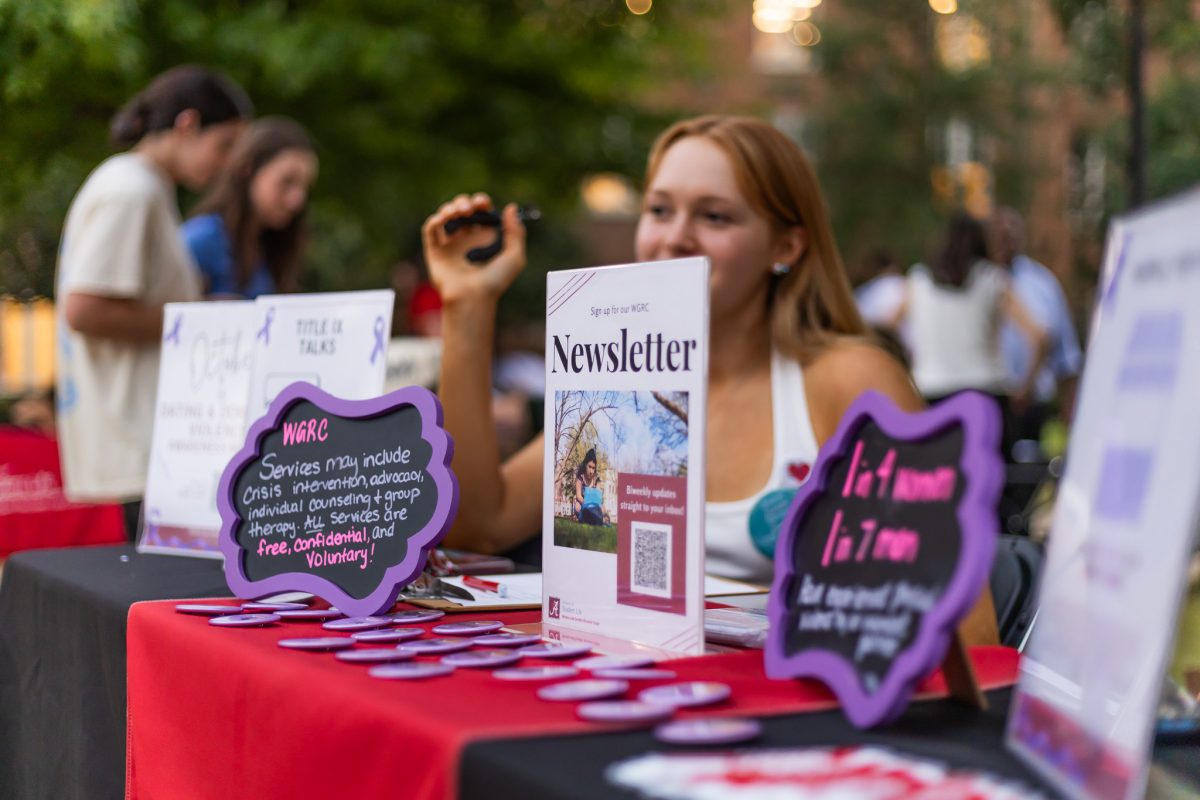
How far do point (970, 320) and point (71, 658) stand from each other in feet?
15.5

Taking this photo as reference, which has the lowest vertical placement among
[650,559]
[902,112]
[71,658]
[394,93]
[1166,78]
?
[71,658]

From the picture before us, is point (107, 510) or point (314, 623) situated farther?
point (107, 510)

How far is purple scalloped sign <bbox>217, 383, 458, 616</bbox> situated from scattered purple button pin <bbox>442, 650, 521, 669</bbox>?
0.58ft

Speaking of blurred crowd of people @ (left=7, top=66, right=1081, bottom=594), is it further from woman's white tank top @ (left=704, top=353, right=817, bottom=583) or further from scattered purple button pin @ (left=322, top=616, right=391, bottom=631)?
scattered purple button pin @ (left=322, top=616, right=391, bottom=631)

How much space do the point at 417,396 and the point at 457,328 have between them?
69 centimetres

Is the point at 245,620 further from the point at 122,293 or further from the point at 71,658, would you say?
the point at 122,293

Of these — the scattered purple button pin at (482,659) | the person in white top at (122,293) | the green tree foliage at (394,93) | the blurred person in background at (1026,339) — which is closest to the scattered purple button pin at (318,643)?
the scattered purple button pin at (482,659)

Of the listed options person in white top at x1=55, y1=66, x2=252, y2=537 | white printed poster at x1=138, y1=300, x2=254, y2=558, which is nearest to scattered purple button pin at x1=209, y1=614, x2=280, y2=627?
white printed poster at x1=138, y1=300, x2=254, y2=558

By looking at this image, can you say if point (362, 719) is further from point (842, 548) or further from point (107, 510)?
point (107, 510)

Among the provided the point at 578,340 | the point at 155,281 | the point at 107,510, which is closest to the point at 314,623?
the point at 578,340

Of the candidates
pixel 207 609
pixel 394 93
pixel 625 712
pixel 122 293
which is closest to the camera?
pixel 625 712

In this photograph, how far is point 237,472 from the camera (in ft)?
5.55

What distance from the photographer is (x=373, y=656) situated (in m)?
1.21

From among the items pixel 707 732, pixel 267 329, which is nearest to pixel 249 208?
pixel 267 329
